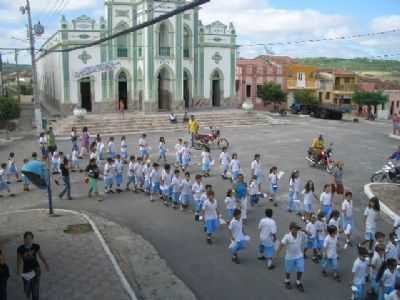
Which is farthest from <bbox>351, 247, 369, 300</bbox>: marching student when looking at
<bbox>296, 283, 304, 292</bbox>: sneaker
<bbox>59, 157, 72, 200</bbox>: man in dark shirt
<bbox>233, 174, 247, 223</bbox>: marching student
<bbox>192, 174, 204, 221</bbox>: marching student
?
<bbox>59, 157, 72, 200</bbox>: man in dark shirt

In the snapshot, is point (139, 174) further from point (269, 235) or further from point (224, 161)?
point (269, 235)

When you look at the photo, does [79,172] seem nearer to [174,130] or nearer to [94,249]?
[94,249]

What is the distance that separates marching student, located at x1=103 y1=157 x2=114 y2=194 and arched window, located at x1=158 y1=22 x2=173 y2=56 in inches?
801

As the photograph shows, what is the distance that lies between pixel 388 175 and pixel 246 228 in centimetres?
738

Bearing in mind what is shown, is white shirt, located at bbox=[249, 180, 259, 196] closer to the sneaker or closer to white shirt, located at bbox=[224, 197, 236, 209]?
white shirt, located at bbox=[224, 197, 236, 209]

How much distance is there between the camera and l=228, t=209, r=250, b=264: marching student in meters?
9.47

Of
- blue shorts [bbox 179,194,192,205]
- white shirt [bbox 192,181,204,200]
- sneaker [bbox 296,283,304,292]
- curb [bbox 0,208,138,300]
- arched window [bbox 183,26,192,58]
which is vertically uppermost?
arched window [bbox 183,26,192,58]

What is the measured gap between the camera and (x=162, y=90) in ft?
117

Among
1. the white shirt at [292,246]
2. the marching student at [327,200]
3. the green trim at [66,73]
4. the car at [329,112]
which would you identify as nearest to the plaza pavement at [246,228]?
the white shirt at [292,246]

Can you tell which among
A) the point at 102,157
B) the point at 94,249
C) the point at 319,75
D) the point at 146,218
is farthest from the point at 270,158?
the point at 319,75

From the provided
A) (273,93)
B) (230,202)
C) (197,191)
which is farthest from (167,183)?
(273,93)

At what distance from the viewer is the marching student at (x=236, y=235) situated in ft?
31.1

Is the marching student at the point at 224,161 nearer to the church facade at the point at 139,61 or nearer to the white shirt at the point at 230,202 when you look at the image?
→ the white shirt at the point at 230,202

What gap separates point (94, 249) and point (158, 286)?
2279 mm
